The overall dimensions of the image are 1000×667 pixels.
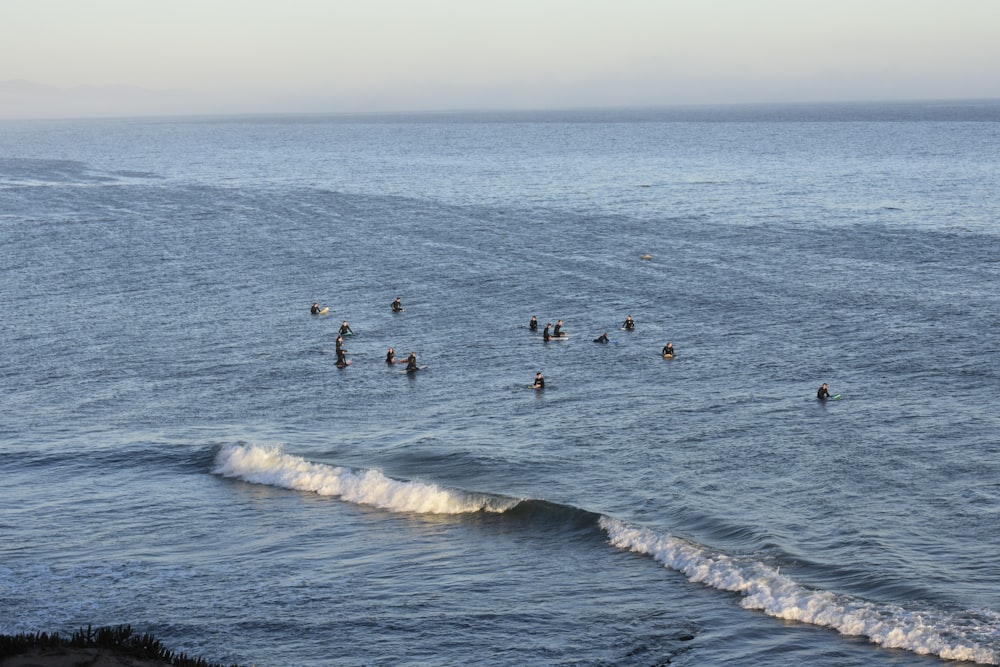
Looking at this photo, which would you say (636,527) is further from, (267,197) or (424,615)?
(267,197)

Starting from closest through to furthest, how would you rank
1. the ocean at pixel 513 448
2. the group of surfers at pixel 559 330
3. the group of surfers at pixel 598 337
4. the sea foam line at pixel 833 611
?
the sea foam line at pixel 833 611 → the ocean at pixel 513 448 → the group of surfers at pixel 598 337 → the group of surfers at pixel 559 330

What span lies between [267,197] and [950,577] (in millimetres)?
115655

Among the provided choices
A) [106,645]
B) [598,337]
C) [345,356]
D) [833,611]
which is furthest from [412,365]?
[106,645]

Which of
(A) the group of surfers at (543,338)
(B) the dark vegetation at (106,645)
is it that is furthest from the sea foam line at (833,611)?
(A) the group of surfers at (543,338)

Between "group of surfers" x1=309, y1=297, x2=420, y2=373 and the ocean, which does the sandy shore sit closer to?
the ocean

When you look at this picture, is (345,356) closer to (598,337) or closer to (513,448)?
(598,337)

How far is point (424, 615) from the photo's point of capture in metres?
30.1

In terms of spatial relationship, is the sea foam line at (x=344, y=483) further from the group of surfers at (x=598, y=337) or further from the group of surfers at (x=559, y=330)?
the group of surfers at (x=559, y=330)

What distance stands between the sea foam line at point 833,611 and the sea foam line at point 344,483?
738 centimetres

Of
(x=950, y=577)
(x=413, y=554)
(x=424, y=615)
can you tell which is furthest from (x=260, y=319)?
(x=950, y=577)

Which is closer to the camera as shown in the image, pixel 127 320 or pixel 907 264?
pixel 127 320

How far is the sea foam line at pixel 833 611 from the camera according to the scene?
28.0 meters

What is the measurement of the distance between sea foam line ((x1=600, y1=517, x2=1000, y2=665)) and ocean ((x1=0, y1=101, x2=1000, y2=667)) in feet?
0.34

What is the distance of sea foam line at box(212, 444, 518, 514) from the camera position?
39.7m
